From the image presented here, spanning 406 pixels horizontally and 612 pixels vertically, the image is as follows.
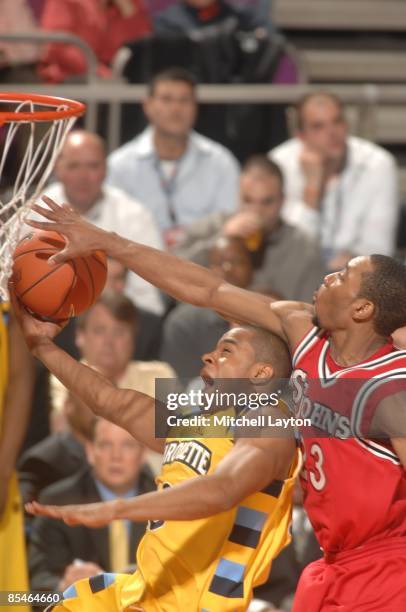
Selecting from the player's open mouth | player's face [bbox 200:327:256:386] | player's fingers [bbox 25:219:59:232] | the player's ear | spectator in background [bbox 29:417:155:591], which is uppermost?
player's fingers [bbox 25:219:59:232]

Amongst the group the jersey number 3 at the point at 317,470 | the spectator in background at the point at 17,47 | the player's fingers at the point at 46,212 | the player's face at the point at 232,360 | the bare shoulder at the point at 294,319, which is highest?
the spectator in background at the point at 17,47

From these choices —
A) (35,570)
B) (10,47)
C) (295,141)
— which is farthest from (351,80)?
(35,570)

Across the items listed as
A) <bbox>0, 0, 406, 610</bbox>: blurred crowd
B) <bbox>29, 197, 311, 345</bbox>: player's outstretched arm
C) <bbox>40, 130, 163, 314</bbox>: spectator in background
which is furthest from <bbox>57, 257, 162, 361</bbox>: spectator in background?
<bbox>29, 197, 311, 345</bbox>: player's outstretched arm

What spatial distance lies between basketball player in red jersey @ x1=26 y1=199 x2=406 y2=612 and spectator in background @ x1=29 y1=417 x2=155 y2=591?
1.70 m

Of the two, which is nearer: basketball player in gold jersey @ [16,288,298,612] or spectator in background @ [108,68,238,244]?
basketball player in gold jersey @ [16,288,298,612]

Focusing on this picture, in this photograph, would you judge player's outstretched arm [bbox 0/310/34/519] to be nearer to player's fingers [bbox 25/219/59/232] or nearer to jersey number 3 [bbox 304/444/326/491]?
player's fingers [bbox 25/219/59/232]

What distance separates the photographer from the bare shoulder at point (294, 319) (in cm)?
416

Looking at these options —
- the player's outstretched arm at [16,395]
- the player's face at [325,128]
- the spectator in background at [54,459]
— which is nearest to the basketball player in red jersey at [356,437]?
the player's outstretched arm at [16,395]

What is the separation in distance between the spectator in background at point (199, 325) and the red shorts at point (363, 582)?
2.91 metres

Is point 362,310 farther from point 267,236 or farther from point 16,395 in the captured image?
point 267,236

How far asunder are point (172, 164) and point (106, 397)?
13.4ft

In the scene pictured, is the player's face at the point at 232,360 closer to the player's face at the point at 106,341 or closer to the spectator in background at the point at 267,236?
the player's face at the point at 106,341

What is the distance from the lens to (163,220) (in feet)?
26.2

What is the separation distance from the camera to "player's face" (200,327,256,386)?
3971 mm
